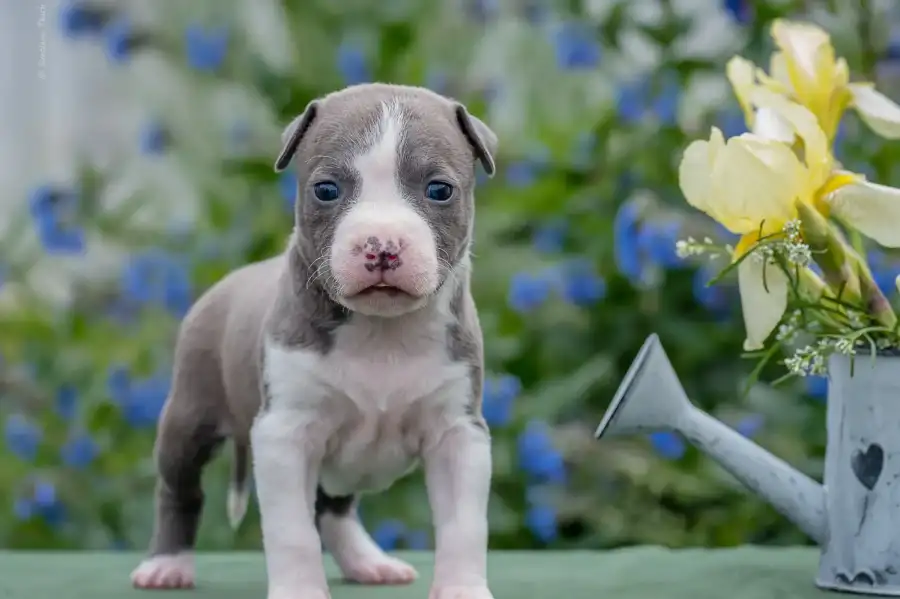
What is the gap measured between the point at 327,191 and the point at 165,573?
23.7 inches

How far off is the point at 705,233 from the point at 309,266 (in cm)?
121

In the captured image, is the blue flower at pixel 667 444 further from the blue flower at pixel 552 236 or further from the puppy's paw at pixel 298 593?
the puppy's paw at pixel 298 593

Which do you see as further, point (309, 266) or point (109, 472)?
point (109, 472)

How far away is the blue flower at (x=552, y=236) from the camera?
8.97 feet

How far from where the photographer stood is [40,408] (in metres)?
2.78

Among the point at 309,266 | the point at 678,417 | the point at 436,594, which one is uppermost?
the point at 309,266

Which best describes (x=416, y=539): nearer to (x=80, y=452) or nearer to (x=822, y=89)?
(x=80, y=452)

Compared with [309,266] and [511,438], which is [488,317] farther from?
[309,266]

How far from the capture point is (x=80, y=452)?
2.62m

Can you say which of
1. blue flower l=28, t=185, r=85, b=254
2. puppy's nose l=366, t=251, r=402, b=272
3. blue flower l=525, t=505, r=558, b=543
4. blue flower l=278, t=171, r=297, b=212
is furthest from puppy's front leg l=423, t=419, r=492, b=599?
blue flower l=28, t=185, r=85, b=254

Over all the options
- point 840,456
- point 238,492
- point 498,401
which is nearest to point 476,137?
point 840,456

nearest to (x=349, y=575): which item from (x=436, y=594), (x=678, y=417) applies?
(x=436, y=594)

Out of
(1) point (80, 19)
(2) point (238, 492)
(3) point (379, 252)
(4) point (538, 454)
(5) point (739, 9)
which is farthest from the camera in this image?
(1) point (80, 19)

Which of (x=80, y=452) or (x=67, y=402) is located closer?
(x=80, y=452)
